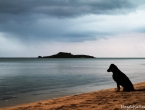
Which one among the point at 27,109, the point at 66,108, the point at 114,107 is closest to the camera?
the point at 114,107

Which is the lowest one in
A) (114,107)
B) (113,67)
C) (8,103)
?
(8,103)

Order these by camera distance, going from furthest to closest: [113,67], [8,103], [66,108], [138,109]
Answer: [113,67], [8,103], [66,108], [138,109]

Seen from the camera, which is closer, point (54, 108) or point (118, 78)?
point (54, 108)

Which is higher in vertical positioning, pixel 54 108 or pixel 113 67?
pixel 113 67

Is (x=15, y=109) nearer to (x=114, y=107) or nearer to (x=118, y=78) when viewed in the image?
(x=114, y=107)

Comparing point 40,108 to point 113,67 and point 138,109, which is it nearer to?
point 138,109

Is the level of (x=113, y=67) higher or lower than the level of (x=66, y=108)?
higher

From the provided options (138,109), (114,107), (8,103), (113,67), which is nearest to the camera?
Answer: (138,109)

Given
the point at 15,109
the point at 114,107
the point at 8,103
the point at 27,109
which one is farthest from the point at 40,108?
the point at 8,103

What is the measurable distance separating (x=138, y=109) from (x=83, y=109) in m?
1.97

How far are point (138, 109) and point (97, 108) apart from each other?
1494 mm

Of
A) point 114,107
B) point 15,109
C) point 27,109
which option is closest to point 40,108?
point 27,109

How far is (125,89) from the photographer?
1262 cm

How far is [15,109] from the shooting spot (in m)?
9.42
